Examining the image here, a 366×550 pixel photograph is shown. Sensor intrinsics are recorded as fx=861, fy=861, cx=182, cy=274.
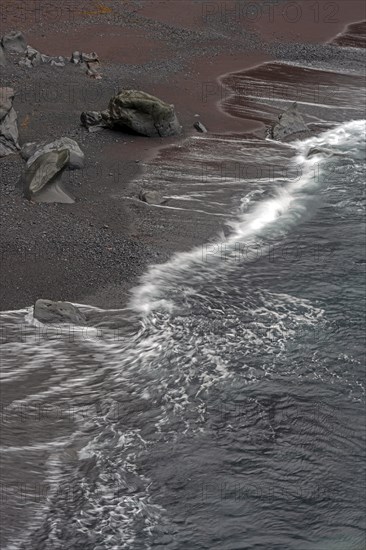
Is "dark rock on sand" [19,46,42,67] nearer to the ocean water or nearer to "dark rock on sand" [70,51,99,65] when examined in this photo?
"dark rock on sand" [70,51,99,65]

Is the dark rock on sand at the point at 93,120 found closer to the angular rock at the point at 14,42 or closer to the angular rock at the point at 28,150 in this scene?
the angular rock at the point at 28,150

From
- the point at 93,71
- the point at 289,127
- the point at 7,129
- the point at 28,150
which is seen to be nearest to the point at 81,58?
the point at 93,71

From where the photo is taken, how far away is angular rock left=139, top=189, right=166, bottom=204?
15719mm

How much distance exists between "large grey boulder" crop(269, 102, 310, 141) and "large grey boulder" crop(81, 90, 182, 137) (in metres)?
2.70

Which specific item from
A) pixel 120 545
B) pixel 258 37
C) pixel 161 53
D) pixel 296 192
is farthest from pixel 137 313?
pixel 258 37

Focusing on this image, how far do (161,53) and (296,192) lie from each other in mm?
9812

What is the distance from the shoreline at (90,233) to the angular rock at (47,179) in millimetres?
227

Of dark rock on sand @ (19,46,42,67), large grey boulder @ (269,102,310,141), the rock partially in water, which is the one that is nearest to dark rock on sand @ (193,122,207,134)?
large grey boulder @ (269,102,310,141)

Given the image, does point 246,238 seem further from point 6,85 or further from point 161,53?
Answer: point 161,53

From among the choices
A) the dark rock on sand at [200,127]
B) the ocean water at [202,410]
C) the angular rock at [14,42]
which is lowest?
the ocean water at [202,410]

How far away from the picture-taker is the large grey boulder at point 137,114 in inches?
736

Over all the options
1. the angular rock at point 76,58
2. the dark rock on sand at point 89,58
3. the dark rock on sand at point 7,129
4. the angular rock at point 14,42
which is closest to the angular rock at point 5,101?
the dark rock on sand at point 7,129

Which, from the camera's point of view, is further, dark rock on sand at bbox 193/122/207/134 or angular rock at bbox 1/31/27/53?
angular rock at bbox 1/31/27/53

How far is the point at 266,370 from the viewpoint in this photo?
11086 mm
